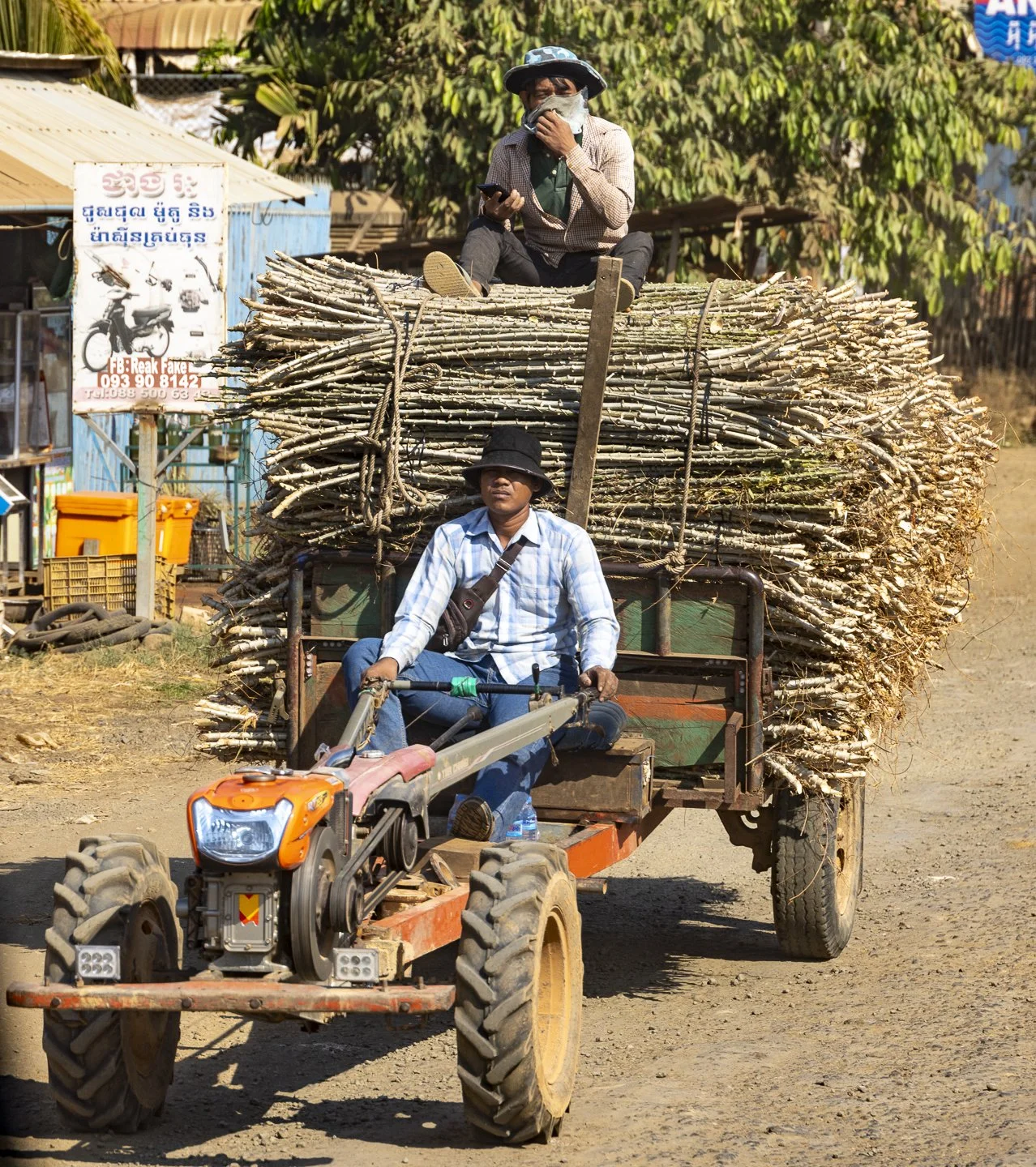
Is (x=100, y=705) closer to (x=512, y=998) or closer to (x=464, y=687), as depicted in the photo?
(x=464, y=687)

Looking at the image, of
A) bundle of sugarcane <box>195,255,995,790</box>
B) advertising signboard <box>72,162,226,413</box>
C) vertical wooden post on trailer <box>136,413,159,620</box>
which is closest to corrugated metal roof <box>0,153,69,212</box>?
advertising signboard <box>72,162,226,413</box>

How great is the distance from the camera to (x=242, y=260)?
54.5 ft

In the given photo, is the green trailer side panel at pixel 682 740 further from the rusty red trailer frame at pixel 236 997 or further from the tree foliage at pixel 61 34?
the tree foliage at pixel 61 34

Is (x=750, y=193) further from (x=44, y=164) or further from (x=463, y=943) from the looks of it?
(x=463, y=943)

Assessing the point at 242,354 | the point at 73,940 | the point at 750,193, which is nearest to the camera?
the point at 73,940

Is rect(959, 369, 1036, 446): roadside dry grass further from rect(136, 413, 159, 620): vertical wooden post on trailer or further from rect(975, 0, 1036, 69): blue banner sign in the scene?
rect(136, 413, 159, 620): vertical wooden post on trailer

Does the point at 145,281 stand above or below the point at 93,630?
above

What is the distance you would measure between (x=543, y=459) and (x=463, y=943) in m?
2.18

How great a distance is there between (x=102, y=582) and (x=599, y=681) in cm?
850

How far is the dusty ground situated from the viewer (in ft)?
15.6

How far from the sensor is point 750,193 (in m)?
18.3

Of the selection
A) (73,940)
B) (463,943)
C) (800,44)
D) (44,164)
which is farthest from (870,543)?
(800,44)

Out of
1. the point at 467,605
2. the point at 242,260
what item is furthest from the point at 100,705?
the point at 242,260

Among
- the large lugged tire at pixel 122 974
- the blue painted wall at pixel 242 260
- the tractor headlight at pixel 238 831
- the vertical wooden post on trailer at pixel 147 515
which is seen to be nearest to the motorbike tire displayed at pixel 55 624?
the vertical wooden post on trailer at pixel 147 515
